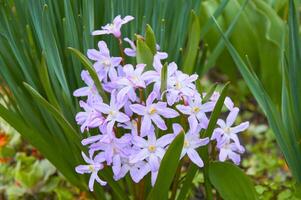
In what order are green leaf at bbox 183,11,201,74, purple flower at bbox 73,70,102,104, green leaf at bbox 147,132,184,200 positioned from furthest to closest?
green leaf at bbox 183,11,201,74 → purple flower at bbox 73,70,102,104 → green leaf at bbox 147,132,184,200

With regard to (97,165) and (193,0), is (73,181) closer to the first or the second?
(97,165)

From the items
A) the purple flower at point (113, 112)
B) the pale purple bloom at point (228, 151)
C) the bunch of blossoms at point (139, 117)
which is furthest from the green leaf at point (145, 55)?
the pale purple bloom at point (228, 151)

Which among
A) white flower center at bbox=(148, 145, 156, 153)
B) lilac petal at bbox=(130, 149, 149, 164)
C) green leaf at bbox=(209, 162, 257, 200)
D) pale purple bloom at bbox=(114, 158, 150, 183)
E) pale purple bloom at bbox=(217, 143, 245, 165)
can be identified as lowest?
green leaf at bbox=(209, 162, 257, 200)

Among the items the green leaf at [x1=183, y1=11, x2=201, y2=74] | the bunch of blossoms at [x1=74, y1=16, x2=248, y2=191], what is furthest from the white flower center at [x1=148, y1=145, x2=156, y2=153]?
the green leaf at [x1=183, y1=11, x2=201, y2=74]

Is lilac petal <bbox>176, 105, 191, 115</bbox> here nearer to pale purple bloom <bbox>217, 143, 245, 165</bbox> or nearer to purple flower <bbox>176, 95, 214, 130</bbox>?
purple flower <bbox>176, 95, 214, 130</bbox>

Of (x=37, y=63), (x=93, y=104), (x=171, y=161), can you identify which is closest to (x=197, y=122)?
(x=171, y=161)

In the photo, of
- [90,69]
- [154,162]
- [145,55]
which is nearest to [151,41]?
[145,55]
